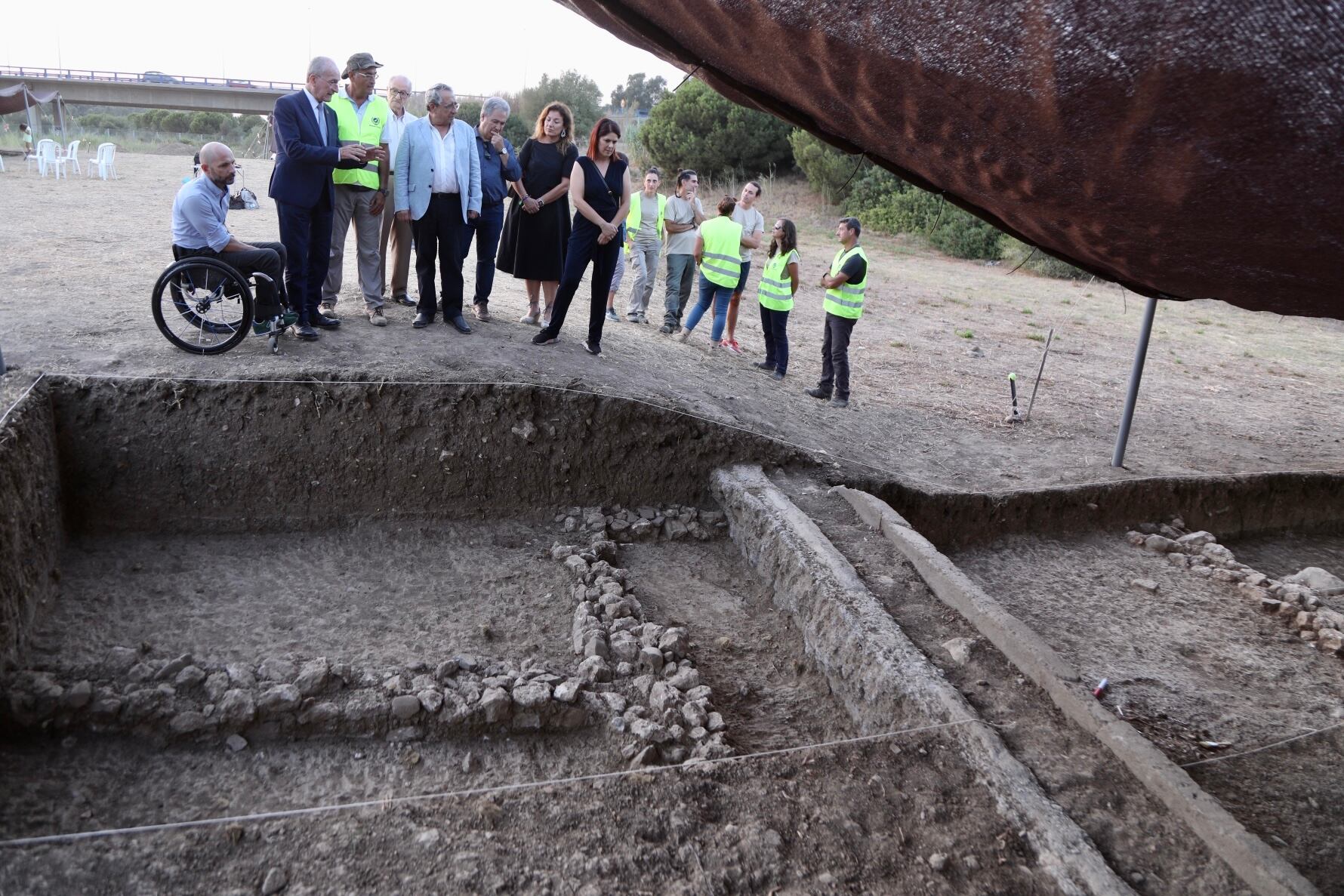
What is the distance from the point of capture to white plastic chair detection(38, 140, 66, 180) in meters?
20.0

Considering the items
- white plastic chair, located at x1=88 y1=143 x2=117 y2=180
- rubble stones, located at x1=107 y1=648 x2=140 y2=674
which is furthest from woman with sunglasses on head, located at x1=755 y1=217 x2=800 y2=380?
white plastic chair, located at x1=88 y1=143 x2=117 y2=180

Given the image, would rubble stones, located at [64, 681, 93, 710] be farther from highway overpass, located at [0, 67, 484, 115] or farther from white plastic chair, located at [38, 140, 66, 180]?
highway overpass, located at [0, 67, 484, 115]

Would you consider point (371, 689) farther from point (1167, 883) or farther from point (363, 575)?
point (1167, 883)

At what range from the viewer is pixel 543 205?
693 cm

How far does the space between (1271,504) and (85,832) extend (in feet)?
26.6

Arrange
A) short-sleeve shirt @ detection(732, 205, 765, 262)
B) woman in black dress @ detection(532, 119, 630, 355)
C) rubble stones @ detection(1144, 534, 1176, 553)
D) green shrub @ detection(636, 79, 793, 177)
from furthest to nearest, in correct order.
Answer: green shrub @ detection(636, 79, 793, 177)
short-sleeve shirt @ detection(732, 205, 765, 262)
rubble stones @ detection(1144, 534, 1176, 553)
woman in black dress @ detection(532, 119, 630, 355)

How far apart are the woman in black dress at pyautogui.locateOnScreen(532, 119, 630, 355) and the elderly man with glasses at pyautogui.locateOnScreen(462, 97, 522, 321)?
2.55 feet

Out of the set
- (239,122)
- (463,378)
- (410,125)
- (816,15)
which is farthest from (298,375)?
(239,122)

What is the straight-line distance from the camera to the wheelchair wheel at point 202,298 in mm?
5289

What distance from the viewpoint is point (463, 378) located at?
5613 millimetres

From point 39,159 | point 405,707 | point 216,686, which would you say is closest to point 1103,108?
point 405,707

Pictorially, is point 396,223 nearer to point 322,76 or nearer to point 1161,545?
point 322,76

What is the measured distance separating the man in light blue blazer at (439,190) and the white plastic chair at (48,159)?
58.8 feet

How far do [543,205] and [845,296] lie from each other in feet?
8.70
